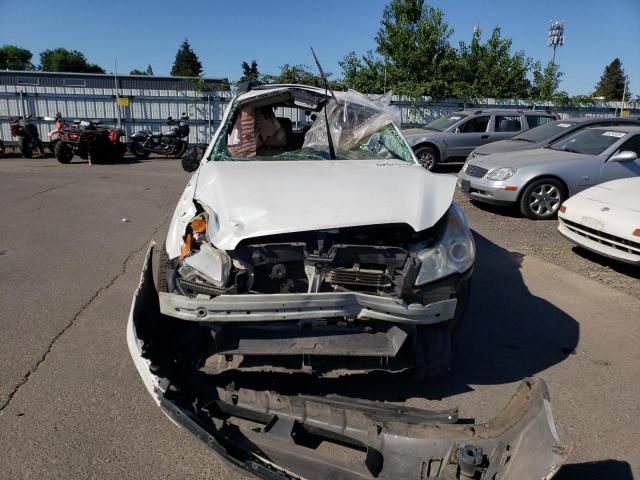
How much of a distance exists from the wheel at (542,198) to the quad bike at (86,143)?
12.5 metres

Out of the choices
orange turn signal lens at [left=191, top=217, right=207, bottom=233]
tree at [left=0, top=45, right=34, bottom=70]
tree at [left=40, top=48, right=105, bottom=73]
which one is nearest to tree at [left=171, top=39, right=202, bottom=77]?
tree at [left=40, top=48, right=105, bottom=73]

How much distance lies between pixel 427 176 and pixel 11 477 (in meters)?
3.09

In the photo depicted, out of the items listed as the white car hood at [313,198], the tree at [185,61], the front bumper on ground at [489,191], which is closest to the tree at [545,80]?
the front bumper on ground at [489,191]

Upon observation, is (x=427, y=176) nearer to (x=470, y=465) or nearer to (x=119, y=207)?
(x=470, y=465)

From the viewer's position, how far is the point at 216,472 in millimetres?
2508

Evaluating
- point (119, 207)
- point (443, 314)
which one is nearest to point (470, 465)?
point (443, 314)

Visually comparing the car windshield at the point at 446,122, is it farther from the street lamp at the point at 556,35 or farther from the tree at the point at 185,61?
the tree at the point at 185,61

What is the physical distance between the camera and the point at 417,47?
24.4 meters

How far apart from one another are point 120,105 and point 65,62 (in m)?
73.7

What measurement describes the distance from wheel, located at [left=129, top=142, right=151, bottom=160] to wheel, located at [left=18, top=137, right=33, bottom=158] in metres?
3.17

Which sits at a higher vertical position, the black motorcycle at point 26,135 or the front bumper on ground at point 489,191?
the black motorcycle at point 26,135

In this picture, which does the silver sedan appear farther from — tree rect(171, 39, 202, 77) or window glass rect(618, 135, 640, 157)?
tree rect(171, 39, 202, 77)

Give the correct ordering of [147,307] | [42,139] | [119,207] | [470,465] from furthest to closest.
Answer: [42,139] < [119,207] < [147,307] < [470,465]

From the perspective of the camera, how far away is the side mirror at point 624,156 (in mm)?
7624
